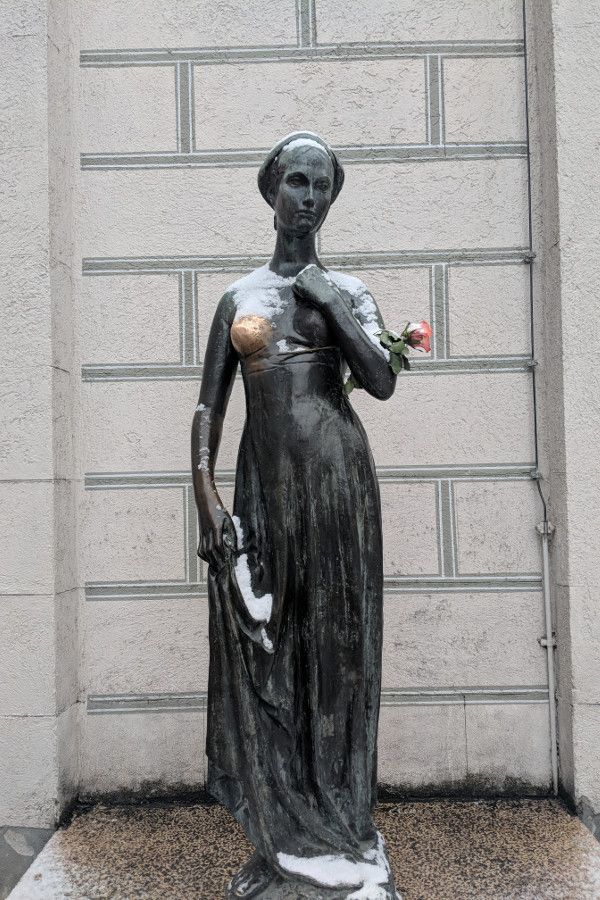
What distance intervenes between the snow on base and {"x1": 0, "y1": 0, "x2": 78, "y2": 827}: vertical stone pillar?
1.66 metres

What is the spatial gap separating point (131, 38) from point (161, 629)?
10.0 ft

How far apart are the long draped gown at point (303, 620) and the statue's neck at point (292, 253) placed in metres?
0.11

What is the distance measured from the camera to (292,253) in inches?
107

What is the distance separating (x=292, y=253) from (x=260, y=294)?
19 cm

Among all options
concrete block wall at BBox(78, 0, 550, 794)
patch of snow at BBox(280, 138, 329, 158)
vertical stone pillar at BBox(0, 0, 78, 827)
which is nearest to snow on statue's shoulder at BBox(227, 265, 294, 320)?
patch of snow at BBox(280, 138, 329, 158)

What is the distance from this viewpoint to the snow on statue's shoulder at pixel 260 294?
2643 millimetres

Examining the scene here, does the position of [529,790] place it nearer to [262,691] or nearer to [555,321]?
[262,691]

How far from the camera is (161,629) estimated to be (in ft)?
13.3

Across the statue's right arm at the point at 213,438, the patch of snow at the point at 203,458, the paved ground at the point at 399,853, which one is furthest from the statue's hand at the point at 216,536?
the paved ground at the point at 399,853

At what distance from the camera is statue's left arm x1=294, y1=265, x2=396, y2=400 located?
2.49m

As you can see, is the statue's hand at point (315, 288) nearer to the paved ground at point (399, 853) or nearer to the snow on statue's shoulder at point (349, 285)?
the snow on statue's shoulder at point (349, 285)

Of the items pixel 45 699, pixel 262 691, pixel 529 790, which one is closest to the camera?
pixel 262 691

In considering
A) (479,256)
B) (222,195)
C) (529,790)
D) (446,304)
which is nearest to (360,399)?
(446,304)

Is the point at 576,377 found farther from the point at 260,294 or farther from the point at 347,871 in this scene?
the point at 347,871
